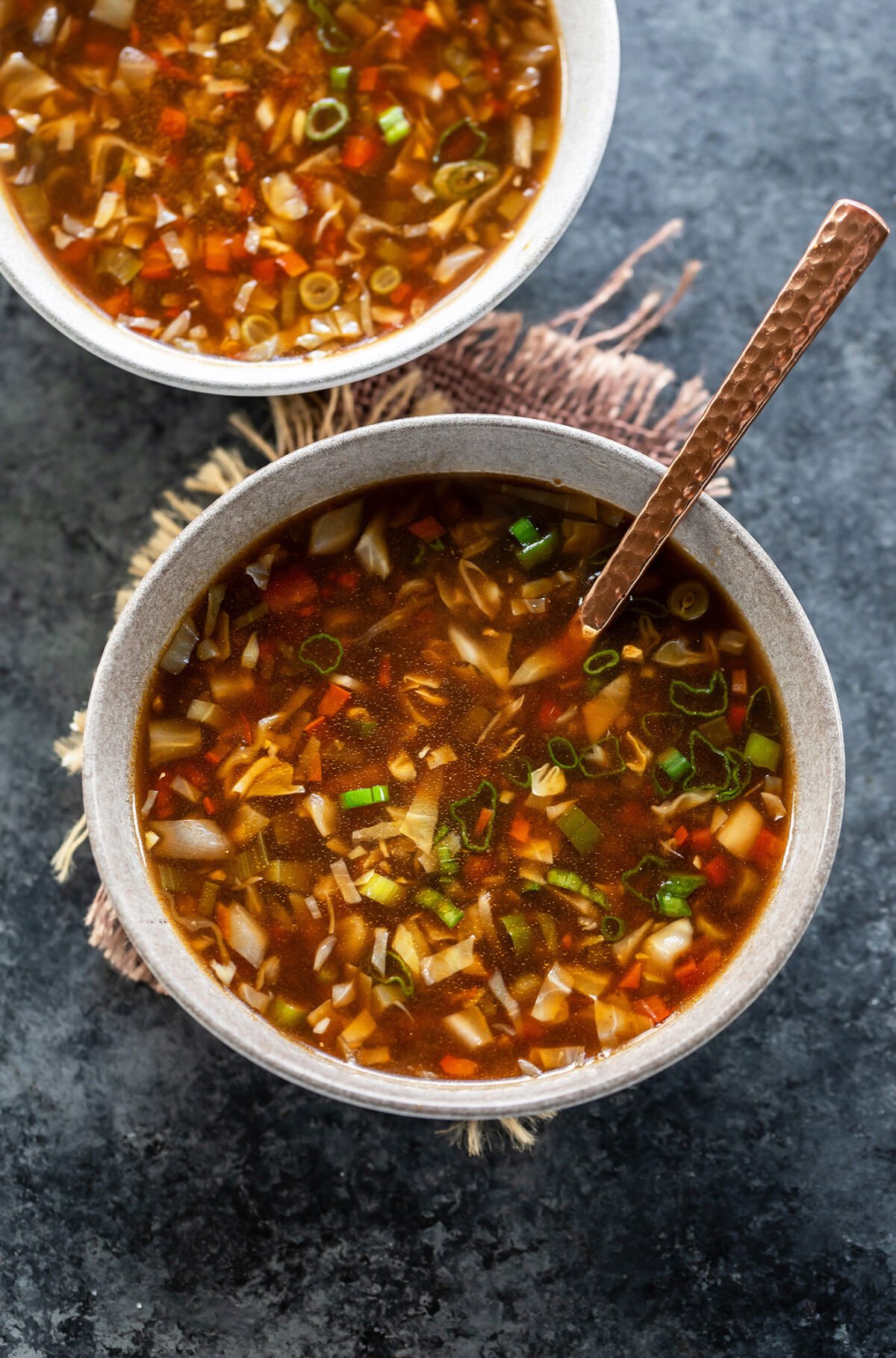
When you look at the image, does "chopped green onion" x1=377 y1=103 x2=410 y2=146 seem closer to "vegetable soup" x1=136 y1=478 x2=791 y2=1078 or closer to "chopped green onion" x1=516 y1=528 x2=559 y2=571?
"vegetable soup" x1=136 y1=478 x2=791 y2=1078

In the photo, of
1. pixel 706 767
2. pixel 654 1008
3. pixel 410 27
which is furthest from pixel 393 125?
pixel 654 1008

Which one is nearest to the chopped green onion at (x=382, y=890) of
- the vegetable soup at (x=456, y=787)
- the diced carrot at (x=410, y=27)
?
the vegetable soup at (x=456, y=787)

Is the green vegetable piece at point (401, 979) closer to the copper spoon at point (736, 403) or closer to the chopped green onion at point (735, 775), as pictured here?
the copper spoon at point (736, 403)

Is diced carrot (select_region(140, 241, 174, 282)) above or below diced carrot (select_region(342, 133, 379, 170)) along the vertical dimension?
below

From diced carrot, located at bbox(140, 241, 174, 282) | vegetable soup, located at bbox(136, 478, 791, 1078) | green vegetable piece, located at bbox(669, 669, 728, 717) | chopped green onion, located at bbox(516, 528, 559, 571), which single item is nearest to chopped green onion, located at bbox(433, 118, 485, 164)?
diced carrot, located at bbox(140, 241, 174, 282)

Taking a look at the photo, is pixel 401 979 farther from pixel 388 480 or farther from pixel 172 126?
pixel 172 126
